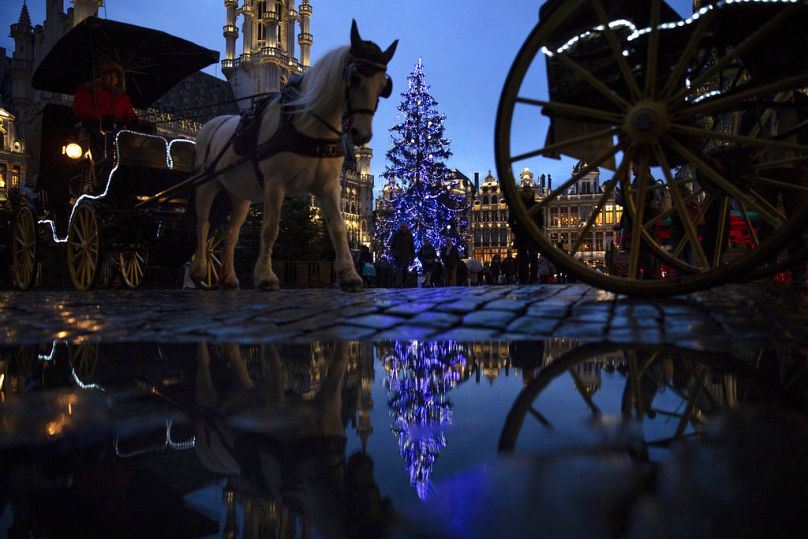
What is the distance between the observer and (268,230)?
18.7ft

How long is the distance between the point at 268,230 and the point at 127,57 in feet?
13.1

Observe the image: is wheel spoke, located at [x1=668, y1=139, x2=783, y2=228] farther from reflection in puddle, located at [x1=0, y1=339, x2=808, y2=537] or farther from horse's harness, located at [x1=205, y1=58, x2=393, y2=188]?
horse's harness, located at [x1=205, y1=58, x2=393, y2=188]

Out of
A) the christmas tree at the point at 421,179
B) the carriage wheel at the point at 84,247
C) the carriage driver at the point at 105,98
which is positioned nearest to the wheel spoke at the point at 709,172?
the carriage wheel at the point at 84,247

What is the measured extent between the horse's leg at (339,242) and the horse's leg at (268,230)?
1.36 feet

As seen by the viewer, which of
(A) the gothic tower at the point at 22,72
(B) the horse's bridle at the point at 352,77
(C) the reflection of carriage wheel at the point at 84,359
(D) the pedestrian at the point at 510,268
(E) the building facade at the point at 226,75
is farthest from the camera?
(A) the gothic tower at the point at 22,72

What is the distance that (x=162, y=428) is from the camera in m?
0.92

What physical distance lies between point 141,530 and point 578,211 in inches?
2817

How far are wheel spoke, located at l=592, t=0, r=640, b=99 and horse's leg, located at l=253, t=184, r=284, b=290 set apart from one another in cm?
357

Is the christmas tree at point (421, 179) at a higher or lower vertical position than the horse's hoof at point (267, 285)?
higher

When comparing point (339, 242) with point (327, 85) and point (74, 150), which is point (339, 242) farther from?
point (74, 150)

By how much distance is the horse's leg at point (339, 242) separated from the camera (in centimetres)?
541

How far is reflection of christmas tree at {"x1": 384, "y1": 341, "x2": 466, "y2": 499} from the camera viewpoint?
0.76m

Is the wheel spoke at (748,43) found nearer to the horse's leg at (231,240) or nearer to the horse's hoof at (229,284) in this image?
Answer: the horse's leg at (231,240)

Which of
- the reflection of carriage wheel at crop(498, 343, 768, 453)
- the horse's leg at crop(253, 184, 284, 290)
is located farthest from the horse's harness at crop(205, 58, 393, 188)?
the reflection of carriage wheel at crop(498, 343, 768, 453)
